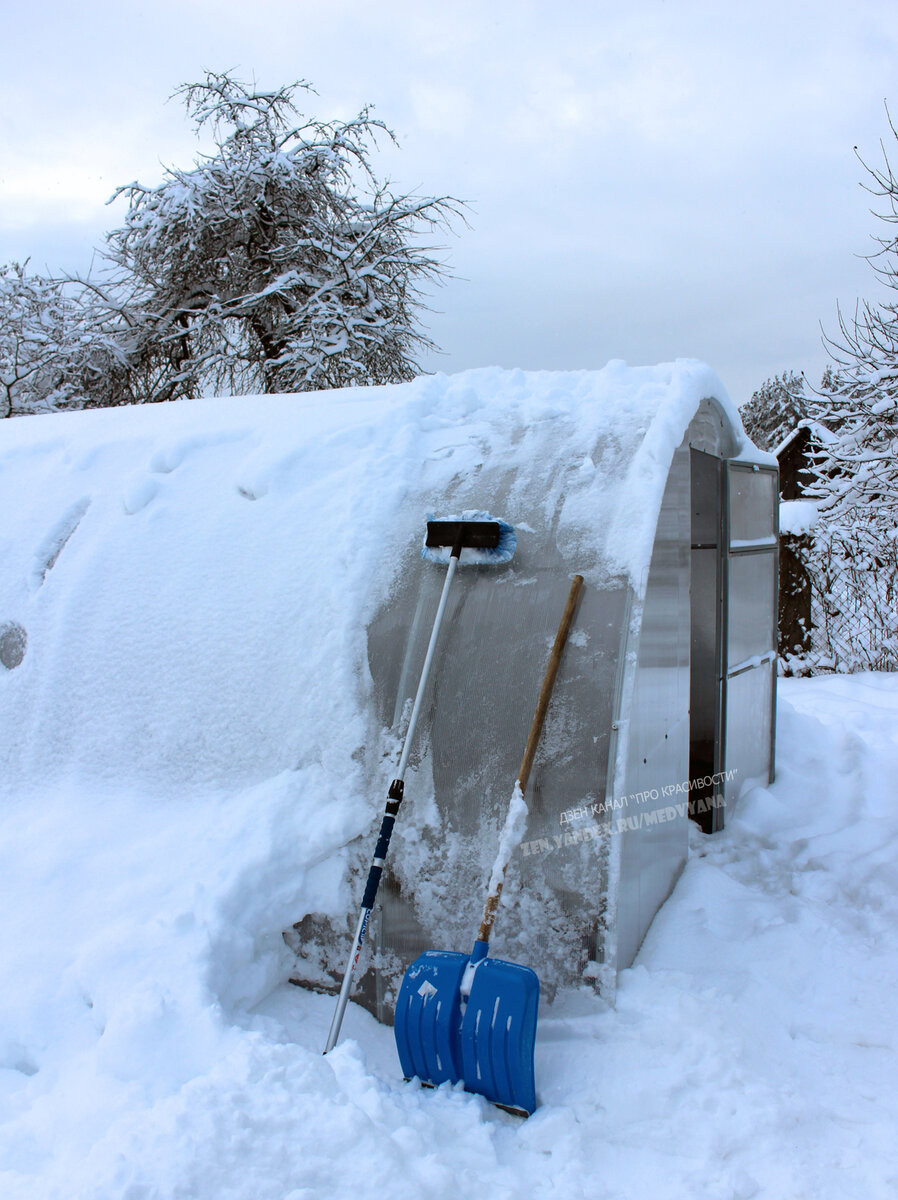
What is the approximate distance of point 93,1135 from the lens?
6.42ft

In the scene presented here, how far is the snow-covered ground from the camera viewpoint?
6.19 feet

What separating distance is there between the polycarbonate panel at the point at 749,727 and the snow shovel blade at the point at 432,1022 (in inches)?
89.7

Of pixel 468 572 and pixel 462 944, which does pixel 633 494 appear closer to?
pixel 468 572

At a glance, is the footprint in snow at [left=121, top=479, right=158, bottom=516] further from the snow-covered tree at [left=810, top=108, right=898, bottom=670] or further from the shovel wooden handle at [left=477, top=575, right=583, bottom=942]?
the snow-covered tree at [left=810, top=108, right=898, bottom=670]

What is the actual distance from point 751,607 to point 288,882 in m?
2.90

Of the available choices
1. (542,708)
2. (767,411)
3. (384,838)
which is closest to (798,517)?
(542,708)

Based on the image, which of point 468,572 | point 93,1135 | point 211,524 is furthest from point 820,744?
point 93,1135

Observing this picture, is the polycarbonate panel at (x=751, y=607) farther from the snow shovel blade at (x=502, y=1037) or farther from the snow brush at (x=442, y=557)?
the snow shovel blade at (x=502, y=1037)

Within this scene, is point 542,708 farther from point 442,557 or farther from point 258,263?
point 258,263

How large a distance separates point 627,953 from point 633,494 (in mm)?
1569

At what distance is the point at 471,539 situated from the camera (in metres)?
2.89

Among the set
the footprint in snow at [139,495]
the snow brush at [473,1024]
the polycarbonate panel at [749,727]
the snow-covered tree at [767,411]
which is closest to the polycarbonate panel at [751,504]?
the polycarbonate panel at [749,727]

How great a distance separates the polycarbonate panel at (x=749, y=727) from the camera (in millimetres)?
4117

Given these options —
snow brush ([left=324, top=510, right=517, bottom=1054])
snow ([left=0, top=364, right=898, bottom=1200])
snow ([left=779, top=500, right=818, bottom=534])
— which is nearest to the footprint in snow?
snow ([left=0, top=364, right=898, bottom=1200])
